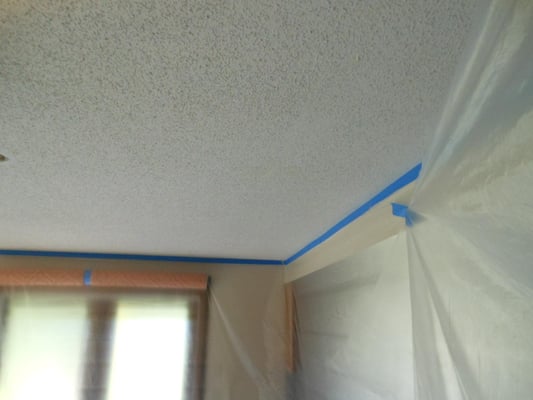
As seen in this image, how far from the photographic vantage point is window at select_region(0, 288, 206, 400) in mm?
1661

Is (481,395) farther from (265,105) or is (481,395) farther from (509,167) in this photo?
(265,105)

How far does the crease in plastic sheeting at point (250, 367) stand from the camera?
172cm

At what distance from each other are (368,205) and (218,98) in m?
0.67

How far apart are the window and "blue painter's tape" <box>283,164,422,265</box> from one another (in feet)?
2.27

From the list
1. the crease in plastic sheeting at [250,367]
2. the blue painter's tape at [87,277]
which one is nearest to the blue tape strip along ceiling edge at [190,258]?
the blue painter's tape at [87,277]

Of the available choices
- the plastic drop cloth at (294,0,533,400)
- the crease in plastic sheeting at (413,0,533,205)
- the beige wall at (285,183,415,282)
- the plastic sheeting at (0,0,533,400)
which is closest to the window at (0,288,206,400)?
the beige wall at (285,183,415,282)

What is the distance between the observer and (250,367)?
69.6 inches

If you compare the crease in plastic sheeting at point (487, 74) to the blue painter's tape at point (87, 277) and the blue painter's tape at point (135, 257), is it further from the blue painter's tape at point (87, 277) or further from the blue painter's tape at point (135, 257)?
the blue painter's tape at point (87, 277)

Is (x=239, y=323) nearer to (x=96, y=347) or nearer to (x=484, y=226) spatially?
(x=96, y=347)

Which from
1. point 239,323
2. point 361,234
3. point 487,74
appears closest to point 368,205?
point 361,234

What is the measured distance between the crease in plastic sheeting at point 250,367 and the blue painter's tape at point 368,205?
491 millimetres

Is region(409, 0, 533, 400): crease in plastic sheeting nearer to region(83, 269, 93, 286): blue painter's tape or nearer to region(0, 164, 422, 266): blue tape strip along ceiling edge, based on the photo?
region(0, 164, 422, 266): blue tape strip along ceiling edge

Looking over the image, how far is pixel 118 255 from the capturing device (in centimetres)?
194

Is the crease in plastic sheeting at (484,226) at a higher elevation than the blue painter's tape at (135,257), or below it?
below
